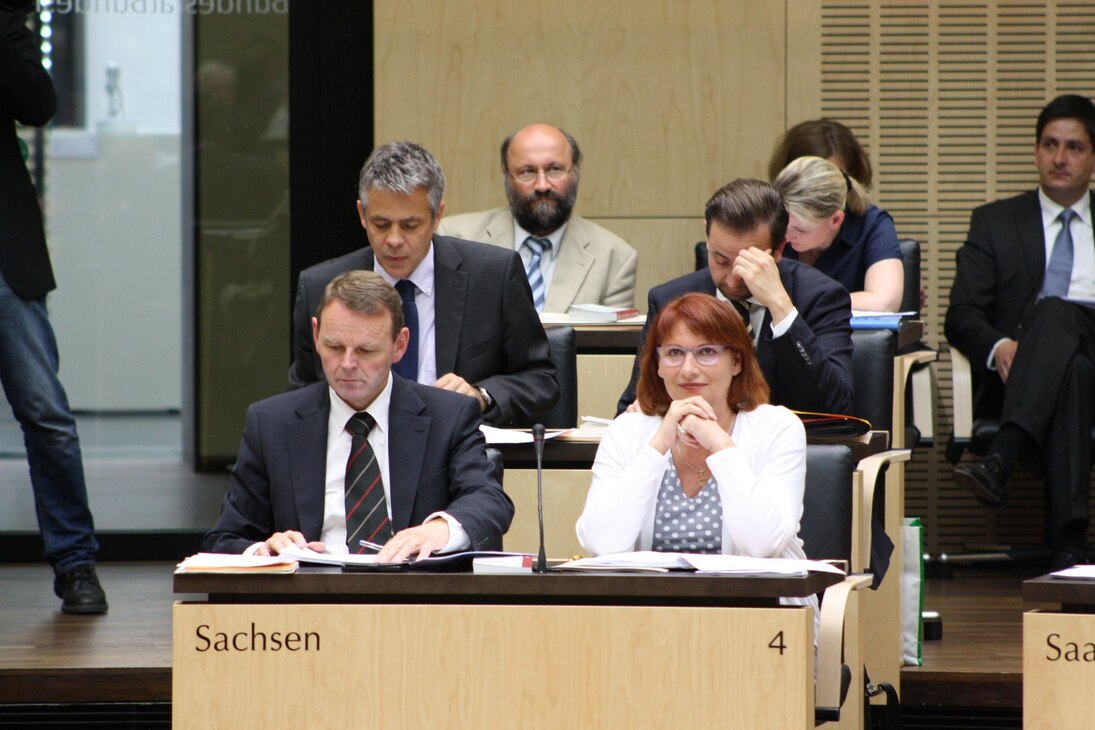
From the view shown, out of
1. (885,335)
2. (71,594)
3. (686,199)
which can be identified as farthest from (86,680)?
(686,199)

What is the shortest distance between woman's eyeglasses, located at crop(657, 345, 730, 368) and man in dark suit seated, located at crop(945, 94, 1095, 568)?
2.28m

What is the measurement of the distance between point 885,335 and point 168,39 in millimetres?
2867

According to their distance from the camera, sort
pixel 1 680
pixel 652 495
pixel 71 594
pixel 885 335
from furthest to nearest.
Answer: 1. pixel 71 594
2. pixel 885 335
3. pixel 1 680
4. pixel 652 495

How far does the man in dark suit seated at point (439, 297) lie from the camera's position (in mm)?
3975

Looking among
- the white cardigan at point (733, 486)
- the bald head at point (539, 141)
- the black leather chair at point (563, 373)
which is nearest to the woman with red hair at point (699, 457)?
the white cardigan at point (733, 486)

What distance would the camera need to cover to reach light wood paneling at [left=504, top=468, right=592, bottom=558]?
3811 millimetres

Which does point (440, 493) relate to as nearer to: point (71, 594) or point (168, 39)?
point (71, 594)

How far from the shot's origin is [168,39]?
5.78 meters

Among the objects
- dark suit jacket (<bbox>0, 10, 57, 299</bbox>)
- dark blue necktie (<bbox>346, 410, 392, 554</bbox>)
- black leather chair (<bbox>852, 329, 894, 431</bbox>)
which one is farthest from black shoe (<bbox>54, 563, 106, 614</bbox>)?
black leather chair (<bbox>852, 329, 894, 431</bbox>)

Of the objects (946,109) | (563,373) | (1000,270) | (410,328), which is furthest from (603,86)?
(410,328)

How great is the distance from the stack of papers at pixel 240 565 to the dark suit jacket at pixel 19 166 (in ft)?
6.44

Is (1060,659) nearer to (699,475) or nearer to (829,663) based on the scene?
(829,663)

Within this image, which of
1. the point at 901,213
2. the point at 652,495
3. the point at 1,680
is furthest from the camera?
the point at 901,213

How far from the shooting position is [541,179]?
18.2 feet
